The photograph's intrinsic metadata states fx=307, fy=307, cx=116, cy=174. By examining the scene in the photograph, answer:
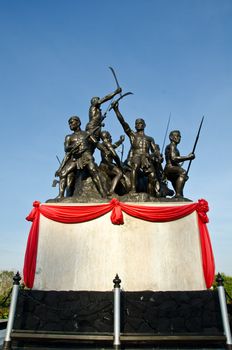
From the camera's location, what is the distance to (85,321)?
652cm

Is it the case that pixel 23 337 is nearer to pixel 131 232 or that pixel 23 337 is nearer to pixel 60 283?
pixel 60 283

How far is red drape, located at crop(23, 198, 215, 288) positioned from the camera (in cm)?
767

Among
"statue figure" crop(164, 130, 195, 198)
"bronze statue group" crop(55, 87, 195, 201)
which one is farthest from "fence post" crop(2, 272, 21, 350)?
"statue figure" crop(164, 130, 195, 198)

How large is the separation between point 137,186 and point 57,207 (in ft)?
8.48

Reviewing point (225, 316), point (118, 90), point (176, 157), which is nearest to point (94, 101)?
point (118, 90)

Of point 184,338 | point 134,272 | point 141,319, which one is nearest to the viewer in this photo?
point 184,338

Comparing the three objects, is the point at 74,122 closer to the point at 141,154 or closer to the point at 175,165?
the point at 141,154

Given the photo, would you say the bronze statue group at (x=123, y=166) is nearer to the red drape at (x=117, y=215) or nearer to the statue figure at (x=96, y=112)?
the statue figure at (x=96, y=112)

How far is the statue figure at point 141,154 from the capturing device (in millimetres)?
9211

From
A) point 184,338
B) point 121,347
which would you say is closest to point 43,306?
point 121,347

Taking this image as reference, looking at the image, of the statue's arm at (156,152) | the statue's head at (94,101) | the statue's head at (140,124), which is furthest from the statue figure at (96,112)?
the statue's arm at (156,152)

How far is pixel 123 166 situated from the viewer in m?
9.88

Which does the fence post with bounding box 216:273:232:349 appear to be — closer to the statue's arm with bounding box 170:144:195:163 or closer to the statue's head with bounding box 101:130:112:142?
the statue's arm with bounding box 170:144:195:163

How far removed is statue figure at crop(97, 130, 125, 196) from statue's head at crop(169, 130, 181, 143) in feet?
6.13
